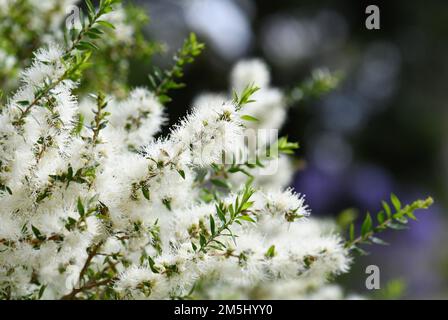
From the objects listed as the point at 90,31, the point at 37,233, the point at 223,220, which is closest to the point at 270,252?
the point at 223,220

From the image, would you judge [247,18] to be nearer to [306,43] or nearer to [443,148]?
[306,43]

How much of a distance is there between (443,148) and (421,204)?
8962 millimetres

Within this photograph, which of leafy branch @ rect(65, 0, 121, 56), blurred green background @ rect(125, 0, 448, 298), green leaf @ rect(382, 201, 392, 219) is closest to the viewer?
leafy branch @ rect(65, 0, 121, 56)

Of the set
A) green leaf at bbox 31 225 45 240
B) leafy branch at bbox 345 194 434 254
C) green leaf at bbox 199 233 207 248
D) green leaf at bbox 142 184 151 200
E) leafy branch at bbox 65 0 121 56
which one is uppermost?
leafy branch at bbox 65 0 121 56

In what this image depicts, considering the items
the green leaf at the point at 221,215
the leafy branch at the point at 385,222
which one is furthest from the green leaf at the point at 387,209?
the green leaf at the point at 221,215

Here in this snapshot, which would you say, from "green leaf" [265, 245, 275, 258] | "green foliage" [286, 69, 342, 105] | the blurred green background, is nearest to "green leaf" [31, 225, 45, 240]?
"green leaf" [265, 245, 275, 258]

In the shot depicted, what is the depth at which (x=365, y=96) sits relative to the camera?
30.1 feet

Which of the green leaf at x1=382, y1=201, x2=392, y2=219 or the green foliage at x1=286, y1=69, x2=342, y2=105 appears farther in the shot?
the green foliage at x1=286, y1=69, x2=342, y2=105

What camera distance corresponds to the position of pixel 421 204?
53.6 inches

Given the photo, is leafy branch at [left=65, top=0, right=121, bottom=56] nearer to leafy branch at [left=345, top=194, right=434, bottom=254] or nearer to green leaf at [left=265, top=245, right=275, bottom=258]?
Result: green leaf at [left=265, top=245, right=275, bottom=258]

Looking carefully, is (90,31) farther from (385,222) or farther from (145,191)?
(385,222)

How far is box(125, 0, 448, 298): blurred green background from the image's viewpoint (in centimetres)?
888

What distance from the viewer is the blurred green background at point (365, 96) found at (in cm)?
888
